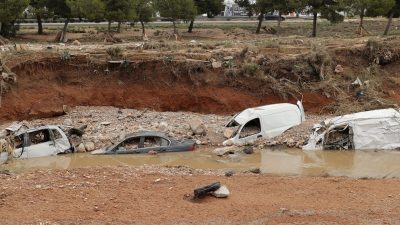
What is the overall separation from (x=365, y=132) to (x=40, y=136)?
11363 mm

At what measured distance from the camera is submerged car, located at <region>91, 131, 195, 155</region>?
18859mm

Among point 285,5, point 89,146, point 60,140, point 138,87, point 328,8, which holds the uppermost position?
point 285,5

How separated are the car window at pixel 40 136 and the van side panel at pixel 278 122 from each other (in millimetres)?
7731

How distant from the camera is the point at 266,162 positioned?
18.1 meters

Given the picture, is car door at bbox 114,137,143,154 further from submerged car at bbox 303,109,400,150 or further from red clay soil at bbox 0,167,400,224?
submerged car at bbox 303,109,400,150

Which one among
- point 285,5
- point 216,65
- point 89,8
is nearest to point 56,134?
point 216,65

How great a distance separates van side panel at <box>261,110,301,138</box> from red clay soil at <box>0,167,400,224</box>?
19.6ft

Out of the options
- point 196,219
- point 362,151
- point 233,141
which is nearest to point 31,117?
point 233,141

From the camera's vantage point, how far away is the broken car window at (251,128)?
65.5ft

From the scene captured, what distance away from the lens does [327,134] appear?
1886 centimetres

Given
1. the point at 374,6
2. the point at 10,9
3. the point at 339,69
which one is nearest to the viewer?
the point at 339,69

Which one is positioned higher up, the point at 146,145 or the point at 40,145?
the point at 40,145

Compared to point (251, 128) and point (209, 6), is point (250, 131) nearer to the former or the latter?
point (251, 128)

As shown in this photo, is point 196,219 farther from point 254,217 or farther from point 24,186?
point 24,186
